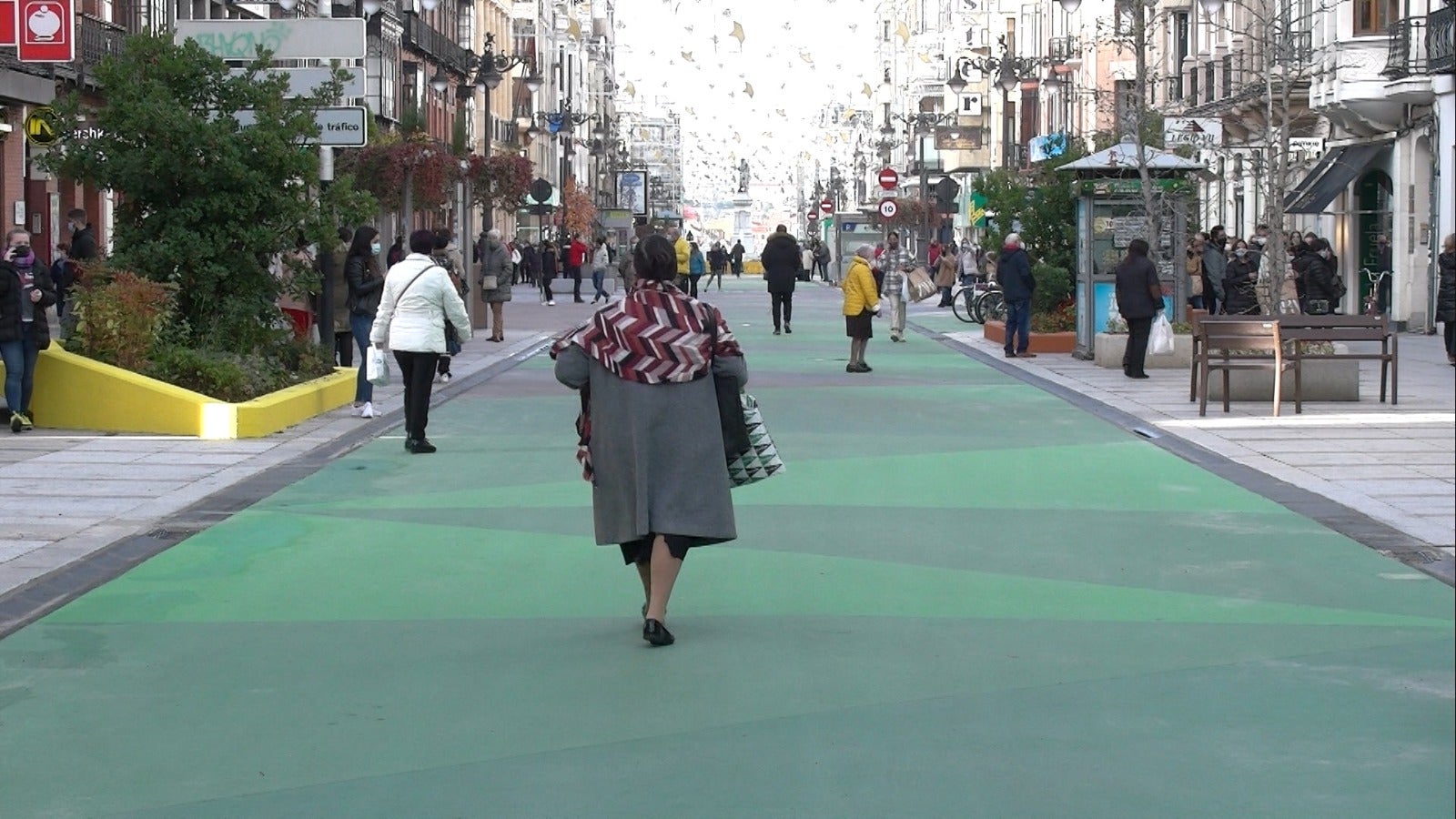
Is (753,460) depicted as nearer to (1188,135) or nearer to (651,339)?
(651,339)

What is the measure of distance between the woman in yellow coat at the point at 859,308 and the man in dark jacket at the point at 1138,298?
319 centimetres

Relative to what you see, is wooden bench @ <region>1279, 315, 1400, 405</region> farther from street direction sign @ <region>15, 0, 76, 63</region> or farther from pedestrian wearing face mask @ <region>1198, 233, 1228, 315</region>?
pedestrian wearing face mask @ <region>1198, 233, 1228, 315</region>

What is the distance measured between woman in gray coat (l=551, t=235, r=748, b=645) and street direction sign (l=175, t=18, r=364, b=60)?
13.0 m

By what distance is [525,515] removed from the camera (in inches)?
507

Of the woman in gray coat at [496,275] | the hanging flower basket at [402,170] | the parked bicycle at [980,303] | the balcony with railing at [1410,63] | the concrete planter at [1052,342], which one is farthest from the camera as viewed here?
the parked bicycle at [980,303]

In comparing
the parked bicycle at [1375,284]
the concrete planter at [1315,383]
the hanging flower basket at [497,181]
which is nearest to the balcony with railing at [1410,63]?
the parked bicycle at [1375,284]

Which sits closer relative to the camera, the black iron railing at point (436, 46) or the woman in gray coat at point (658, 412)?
the woman in gray coat at point (658, 412)

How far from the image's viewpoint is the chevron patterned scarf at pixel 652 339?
27.8 feet

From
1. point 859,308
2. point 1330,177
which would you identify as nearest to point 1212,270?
point 859,308

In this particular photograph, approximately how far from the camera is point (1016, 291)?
2941cm

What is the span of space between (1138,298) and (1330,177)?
20335 mm

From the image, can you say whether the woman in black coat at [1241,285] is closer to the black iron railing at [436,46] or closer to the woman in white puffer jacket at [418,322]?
the woman in white puffer jacket at [418,322]

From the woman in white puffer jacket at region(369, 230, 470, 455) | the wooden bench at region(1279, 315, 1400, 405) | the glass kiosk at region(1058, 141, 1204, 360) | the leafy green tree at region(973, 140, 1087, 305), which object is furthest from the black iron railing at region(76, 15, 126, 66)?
the wooden bench at region(1279, 315, 1400, 405)

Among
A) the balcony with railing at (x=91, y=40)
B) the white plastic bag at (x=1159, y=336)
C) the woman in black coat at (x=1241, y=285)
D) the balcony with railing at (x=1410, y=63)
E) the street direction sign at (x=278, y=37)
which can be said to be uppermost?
the balcony with railing at (x=91, y=40)
